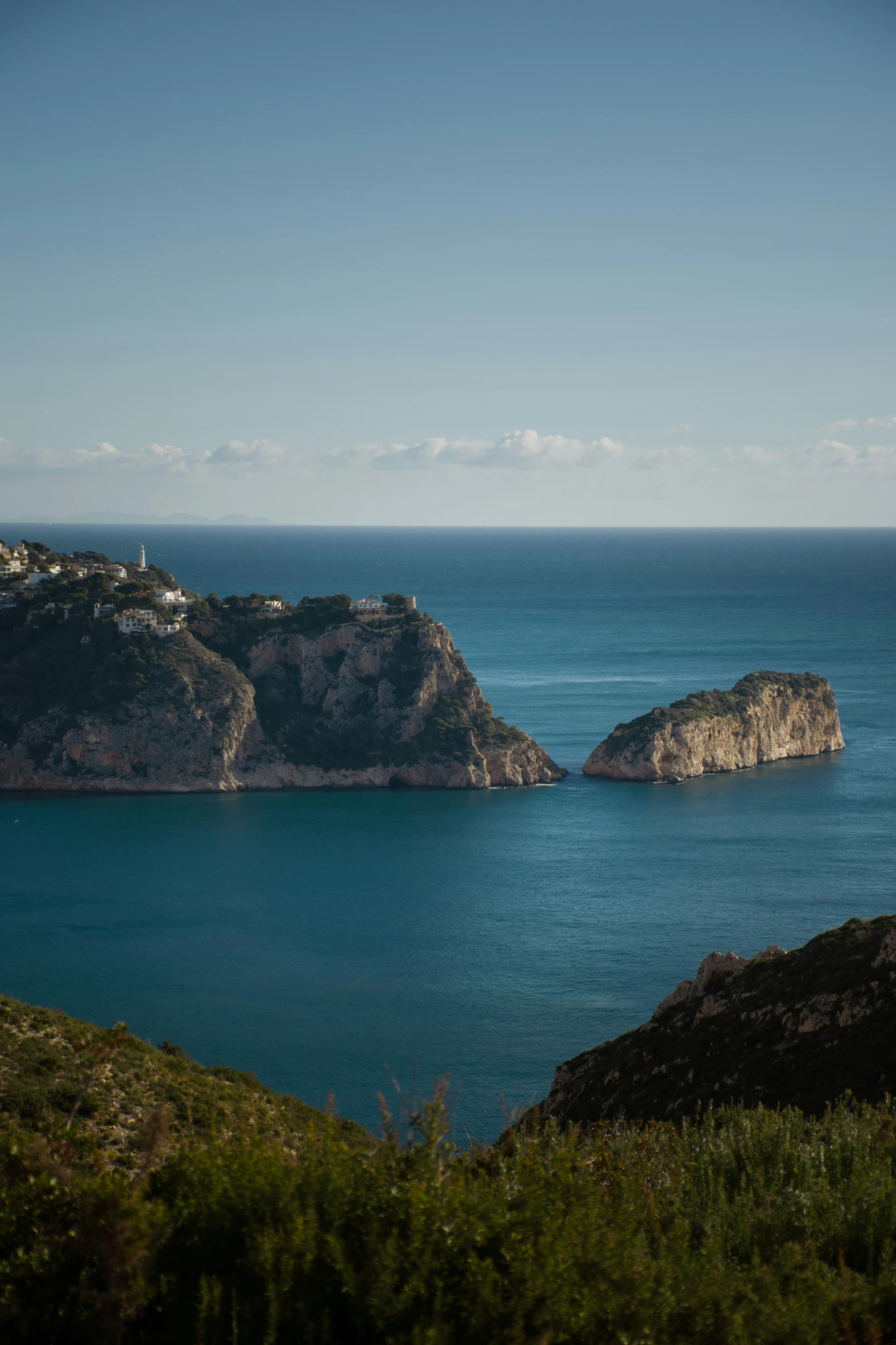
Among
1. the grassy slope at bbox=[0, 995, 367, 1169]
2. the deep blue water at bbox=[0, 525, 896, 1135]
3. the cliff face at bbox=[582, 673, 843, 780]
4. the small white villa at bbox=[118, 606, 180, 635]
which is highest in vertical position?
the small white villa at bbox=[118, 606, 180, 635]

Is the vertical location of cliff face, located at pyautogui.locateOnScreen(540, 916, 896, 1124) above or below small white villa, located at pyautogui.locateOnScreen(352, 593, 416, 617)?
below

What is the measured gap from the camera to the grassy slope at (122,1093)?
1563cm

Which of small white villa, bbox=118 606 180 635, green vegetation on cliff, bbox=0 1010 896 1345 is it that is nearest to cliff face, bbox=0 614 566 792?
small white villa, bbox=118 606 180 635

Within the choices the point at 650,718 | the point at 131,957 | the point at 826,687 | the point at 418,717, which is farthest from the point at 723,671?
the point at 131,957

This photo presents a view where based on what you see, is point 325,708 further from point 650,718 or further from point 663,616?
point 663,616

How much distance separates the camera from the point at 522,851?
190 ft

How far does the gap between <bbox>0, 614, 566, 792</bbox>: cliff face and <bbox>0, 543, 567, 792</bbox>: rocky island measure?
8 centimetres

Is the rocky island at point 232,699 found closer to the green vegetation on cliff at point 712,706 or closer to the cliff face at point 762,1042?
the green vegetation on cliff at point 712,706

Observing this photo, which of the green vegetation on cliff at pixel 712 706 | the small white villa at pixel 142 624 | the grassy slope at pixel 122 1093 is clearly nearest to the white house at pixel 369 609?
the small white villa at pixel 142 624

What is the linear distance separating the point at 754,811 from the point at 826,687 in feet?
63.1

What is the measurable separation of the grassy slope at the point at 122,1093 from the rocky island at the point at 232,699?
1839 inches

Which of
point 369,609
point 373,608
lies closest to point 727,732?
point 373,608

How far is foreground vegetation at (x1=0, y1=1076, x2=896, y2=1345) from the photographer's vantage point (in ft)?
24.1

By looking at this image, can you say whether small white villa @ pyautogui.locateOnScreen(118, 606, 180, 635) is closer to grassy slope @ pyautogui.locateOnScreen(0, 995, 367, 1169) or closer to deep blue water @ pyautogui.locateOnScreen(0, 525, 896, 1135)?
deep blue water @ pyautogui.locateOnScreen(0, 525, 896, 1135)
